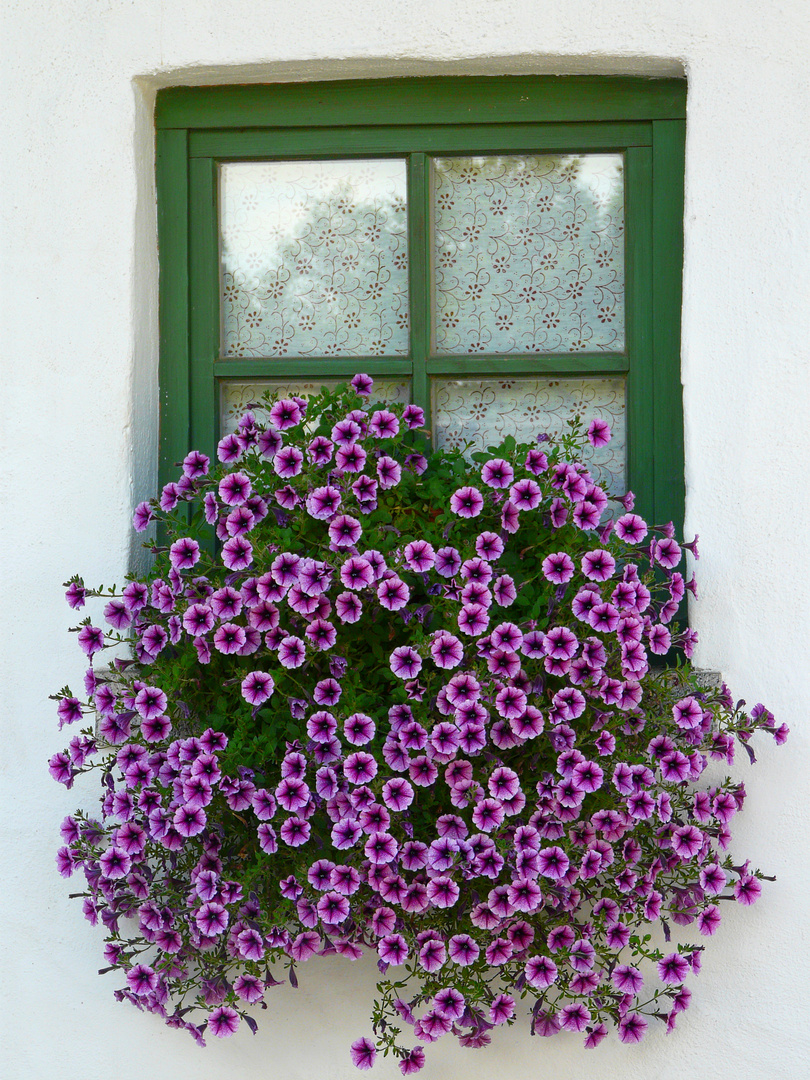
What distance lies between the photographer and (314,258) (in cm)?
235

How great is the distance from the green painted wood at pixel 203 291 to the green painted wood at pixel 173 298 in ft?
0.07

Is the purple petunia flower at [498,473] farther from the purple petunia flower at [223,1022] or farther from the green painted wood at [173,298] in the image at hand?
the purple petunia flower at [223,1022]

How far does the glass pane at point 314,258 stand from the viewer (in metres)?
2.33

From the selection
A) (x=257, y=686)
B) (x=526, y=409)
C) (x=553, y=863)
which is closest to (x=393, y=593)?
(x=257, y=686)

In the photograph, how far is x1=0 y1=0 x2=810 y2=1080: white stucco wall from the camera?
2039 mm

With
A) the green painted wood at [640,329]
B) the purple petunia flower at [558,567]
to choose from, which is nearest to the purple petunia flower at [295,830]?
the purple petunia flower at [558,567]

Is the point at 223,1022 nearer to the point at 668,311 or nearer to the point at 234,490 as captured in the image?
the point at 234,490

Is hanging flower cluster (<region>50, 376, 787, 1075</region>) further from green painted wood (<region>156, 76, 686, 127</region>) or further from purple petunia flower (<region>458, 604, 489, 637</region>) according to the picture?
green painted wood (<region>156, 76, 686, 127</region>)

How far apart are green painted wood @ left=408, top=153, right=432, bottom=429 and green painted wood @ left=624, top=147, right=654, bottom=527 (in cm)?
52

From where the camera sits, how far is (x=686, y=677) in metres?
1.93

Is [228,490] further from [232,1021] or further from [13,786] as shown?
[232,1021]

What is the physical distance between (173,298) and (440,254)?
0.71m

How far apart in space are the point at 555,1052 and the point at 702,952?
41cm

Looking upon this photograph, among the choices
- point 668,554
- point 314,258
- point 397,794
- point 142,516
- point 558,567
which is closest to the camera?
point 397,794
